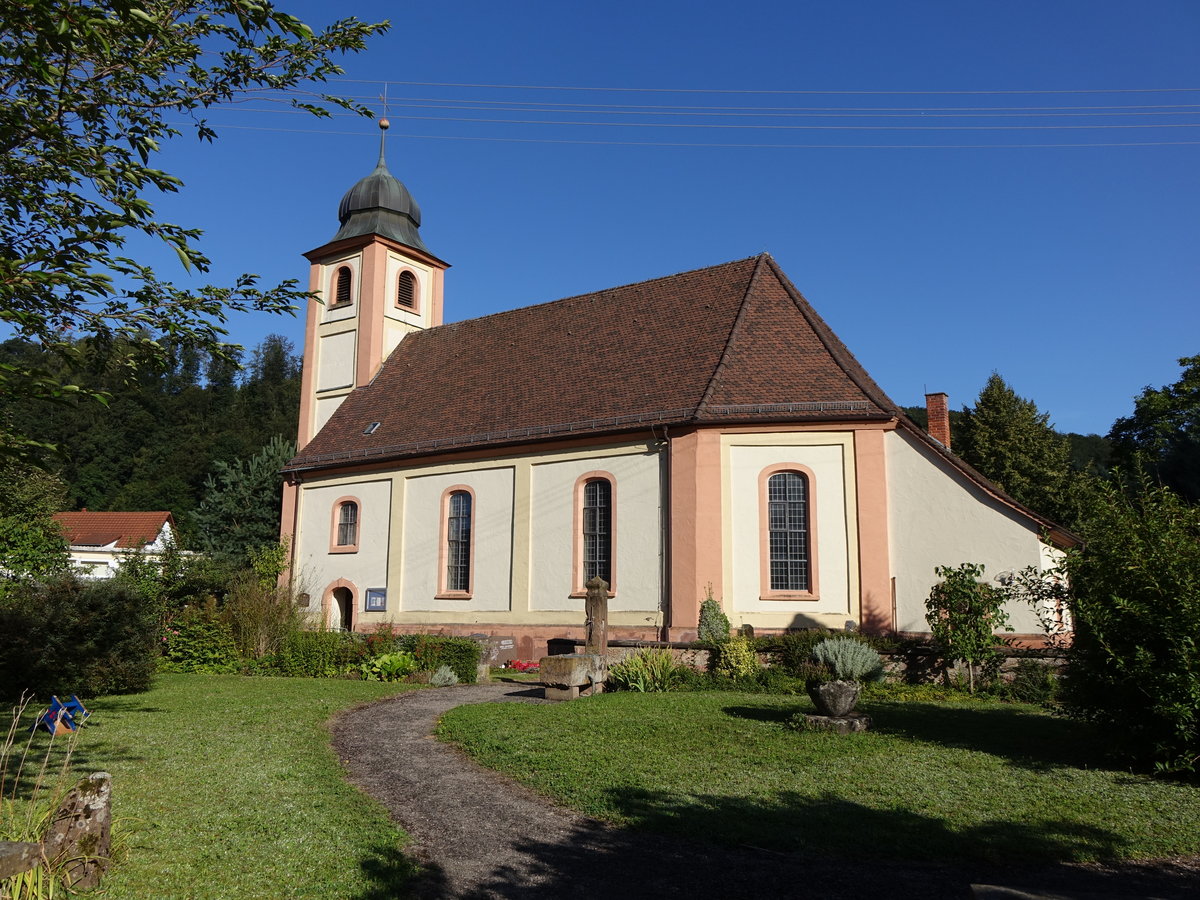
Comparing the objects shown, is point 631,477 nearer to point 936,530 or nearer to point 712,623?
point 712,623

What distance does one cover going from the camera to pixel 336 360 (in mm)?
31047

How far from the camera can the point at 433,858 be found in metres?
6.23

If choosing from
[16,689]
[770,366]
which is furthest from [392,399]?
[16,689]

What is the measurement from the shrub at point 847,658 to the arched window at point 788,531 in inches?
179

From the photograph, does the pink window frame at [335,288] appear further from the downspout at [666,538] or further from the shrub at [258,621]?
the downspout at [666,538]

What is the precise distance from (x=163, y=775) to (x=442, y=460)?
54.8ft

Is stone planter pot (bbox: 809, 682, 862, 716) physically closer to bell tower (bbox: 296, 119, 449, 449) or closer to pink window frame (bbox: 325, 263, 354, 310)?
bell tower (bbox: 296, 119, 449, 449)

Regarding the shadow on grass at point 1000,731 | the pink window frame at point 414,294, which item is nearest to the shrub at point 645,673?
the shadow on grass at point 1000,731

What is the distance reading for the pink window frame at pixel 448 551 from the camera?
77.4 ft

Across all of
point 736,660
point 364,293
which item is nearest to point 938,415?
point 736,660

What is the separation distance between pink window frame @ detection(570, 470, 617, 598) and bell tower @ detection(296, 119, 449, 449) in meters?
11.6

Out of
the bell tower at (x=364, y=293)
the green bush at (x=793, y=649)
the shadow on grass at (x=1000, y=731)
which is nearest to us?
the shadow on grass at (x=1000, y=731)

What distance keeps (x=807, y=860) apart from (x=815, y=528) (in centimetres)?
1344

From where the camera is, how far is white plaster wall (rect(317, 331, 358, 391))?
30.7 metres
